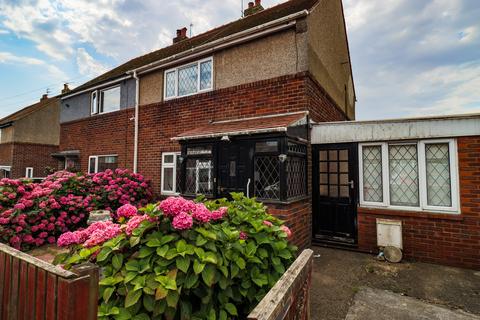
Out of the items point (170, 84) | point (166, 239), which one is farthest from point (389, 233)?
point (170, 84)

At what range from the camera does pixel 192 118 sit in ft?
25.2

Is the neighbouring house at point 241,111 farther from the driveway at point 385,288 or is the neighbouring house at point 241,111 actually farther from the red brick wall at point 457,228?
the red brick wall at point 457,228

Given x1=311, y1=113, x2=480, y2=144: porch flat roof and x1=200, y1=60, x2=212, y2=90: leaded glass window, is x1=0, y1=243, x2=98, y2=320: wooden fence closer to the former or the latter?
x1=311, y1=113, x2=480, y2=144: porch flat roof

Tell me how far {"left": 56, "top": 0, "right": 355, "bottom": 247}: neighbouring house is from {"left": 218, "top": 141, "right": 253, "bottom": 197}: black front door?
0.9 inches

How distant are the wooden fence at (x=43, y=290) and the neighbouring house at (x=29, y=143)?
1998 cm

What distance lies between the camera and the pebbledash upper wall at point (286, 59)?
5.89 meters

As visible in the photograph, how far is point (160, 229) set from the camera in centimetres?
194

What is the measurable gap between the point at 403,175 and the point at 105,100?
1137cm

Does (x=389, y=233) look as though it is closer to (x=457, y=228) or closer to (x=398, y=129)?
(x=457, y=228)

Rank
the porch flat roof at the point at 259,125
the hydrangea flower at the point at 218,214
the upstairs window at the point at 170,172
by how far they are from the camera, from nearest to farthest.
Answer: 1. the hydrangea flower at the point at 218,214
2. the porch flat roof at the point at 259,125
3. the upstairs window at the point at 170,172

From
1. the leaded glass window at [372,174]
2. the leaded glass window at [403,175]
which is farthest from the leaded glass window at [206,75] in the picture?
the leaded glass window at [403,175]

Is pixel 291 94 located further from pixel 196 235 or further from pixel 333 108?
pixel 196 235

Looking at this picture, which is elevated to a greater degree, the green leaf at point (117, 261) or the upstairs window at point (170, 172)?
the upstairs window at point (170, 172)

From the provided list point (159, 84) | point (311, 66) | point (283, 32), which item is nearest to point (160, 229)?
point (311, 66)
